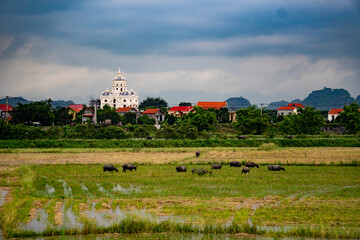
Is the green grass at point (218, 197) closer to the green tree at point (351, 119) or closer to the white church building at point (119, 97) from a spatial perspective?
the green tree at point (351, 119)

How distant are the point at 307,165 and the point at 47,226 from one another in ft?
82.1

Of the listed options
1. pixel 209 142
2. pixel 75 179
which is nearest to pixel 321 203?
pixel 75 179

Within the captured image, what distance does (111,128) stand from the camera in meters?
69.6

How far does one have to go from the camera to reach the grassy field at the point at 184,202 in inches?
631

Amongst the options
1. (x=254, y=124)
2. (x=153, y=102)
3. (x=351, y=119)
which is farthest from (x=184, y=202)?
(x=153, y=102)

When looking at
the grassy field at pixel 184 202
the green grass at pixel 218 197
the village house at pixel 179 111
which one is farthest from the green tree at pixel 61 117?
the grassy field at pixel 184 202

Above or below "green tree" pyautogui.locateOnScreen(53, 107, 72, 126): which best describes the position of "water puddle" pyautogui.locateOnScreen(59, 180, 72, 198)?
below

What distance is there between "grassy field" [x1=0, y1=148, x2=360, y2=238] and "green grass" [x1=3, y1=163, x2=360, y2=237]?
0.04 meters

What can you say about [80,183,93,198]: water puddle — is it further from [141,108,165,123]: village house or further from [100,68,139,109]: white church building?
[100,68,139,109]: white church building

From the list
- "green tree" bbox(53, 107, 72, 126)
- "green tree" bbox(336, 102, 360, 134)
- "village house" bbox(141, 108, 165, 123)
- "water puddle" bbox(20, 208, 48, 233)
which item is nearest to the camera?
"water puddle" bbox(20, 208, 48, 233)

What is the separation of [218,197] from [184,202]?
6.57 ft

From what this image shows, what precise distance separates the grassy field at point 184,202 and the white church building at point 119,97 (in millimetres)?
133482

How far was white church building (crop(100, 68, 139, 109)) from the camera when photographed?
165 m

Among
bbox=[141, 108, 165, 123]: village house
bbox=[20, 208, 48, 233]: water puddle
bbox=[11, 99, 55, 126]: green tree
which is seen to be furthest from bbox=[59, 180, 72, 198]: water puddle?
bbox=[141, 108, 165, 123]: village house
